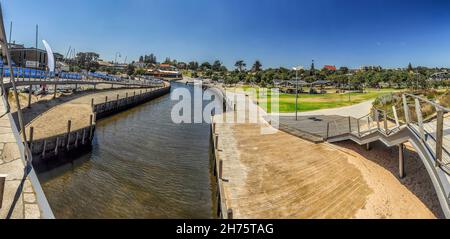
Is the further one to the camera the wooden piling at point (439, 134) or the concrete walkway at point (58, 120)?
the concrete walkway at point (58, 120)

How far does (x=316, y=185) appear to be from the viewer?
11.4 metres

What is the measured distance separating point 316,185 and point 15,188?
398 inches

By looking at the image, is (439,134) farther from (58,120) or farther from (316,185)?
(58,120)

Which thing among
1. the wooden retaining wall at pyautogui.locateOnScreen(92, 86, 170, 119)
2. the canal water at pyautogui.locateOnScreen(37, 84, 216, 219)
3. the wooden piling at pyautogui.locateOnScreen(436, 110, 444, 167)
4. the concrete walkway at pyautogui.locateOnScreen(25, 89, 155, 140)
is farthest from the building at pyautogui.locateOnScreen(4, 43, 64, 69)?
the wooden piling at pyautogui.locateOnScreen(436, 110, 444, 167)

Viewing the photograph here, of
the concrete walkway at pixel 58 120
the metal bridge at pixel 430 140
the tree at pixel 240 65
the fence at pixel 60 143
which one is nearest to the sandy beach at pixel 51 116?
the concrete walkway at pixel 58 120

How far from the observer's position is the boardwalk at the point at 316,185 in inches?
371

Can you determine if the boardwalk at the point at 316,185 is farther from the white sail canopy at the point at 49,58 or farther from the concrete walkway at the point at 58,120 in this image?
the white sail canopy at the point at 49,58

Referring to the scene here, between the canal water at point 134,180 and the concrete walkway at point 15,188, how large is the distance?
448 centimetres

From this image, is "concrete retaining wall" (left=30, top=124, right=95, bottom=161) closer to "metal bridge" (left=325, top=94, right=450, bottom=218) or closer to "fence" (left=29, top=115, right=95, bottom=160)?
"fence" (left=29, top=115, right=95, bottom=160)

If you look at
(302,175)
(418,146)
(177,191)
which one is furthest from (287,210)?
(177,191)

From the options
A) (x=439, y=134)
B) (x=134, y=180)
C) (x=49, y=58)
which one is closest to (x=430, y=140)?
(x=439, y=134)

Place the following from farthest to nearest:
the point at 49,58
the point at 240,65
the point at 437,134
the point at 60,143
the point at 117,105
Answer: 1. the point at 240,65
2. the point at 49,58
3. the point at 117,105
4. the point at 60,143
5. the point at 437,134
